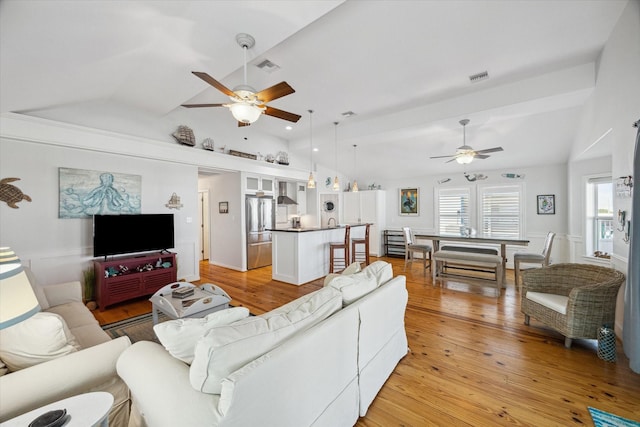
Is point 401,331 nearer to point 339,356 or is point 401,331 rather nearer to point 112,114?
point 339,356

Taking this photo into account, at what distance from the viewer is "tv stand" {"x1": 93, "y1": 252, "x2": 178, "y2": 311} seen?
3.67 m

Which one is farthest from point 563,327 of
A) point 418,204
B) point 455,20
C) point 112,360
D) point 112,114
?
point 112,114

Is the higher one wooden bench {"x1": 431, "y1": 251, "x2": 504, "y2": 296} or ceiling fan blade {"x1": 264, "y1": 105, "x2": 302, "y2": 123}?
ceiling fan blade {"x1": 264, "y1": 105, "x2": 302, "y2": 123}

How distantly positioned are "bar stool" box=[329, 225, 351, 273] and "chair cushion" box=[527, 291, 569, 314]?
9.62 feet

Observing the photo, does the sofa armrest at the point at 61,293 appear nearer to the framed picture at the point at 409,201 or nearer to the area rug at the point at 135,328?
the area rug at the point at 135,328

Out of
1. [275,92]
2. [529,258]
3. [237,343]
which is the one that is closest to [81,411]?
[237,343]

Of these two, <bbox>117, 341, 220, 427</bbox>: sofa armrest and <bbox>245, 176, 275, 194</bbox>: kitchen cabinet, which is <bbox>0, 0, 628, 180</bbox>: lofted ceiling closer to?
<bbox>245, 176, 275, 194</bbox>: kitchen cabinet

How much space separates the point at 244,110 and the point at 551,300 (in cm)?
368

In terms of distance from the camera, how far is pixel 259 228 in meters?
6.32

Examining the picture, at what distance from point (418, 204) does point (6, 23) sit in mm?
7650

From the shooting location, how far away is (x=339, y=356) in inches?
59.9

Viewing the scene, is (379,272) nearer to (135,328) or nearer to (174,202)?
(135,328)

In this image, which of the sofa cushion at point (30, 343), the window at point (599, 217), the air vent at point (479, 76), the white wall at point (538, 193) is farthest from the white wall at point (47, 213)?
the window at point (599, 217)

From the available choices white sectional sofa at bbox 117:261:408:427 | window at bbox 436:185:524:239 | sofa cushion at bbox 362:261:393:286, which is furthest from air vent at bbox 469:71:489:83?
window at bbox 436:185:524:239
